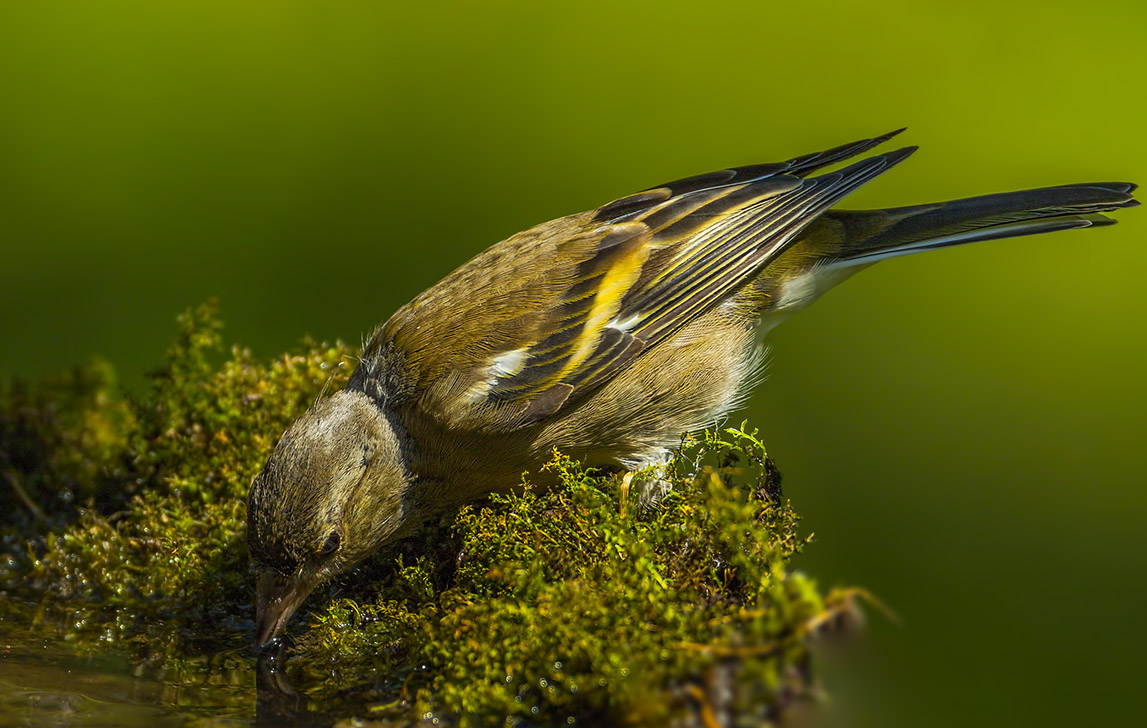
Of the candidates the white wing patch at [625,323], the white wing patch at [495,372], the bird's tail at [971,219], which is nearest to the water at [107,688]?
the white wing patch at [495,372]

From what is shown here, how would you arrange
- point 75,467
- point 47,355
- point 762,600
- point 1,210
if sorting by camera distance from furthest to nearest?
point 1,210 < point 47,355 < point 75,467 < point 762,600

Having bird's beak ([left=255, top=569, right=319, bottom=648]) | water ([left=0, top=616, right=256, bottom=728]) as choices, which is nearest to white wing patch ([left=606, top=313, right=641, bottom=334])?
bird's beak ([left=255, top=569, right=319, bottom=648])

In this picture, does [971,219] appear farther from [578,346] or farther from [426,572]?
[426,572]

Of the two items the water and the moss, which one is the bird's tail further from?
the water

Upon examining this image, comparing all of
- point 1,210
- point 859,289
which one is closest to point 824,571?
point 859,289

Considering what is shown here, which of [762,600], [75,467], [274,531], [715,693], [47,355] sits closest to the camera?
[715,693]

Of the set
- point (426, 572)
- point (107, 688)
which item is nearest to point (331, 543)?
point (426, 572)

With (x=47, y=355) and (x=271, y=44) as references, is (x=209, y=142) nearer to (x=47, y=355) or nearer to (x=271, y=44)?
(x=271, y=44)
